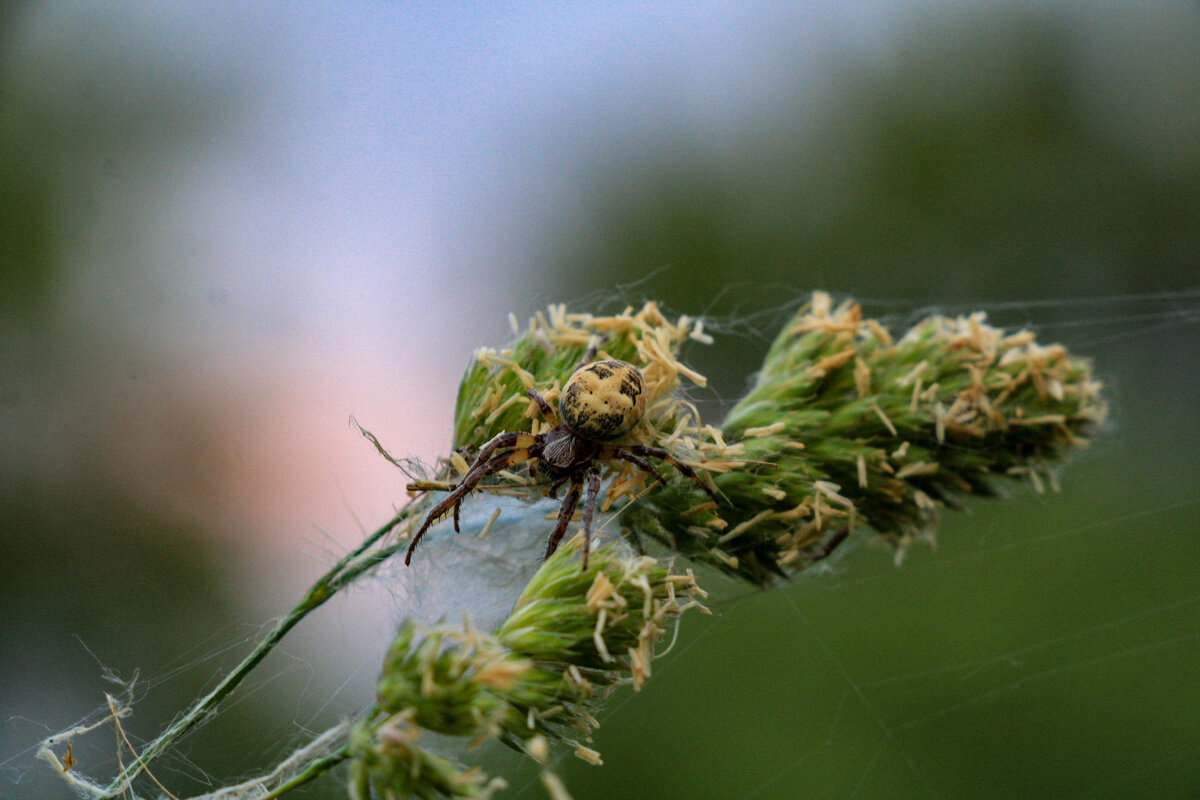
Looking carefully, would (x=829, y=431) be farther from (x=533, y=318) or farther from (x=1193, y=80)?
(x=1193, y=80)

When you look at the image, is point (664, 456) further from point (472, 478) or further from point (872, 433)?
point (872, 433)

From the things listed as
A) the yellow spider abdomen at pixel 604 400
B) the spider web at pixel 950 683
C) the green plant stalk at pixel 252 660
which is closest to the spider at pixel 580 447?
the yellow spider abdomen at pixel 604 400

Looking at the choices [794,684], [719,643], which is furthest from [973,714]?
[719,643]

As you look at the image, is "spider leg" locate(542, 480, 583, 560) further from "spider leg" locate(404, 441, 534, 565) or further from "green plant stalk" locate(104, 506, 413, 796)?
"green plant stalk" locate(104, 506, 413, 796)

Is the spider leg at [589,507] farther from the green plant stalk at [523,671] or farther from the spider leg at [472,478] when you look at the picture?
the spider leg at [472,478]

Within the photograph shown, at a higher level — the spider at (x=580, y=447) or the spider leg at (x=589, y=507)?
the spider at (x=580, y=447)

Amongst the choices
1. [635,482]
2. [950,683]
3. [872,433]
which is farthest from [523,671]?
[950,683]
